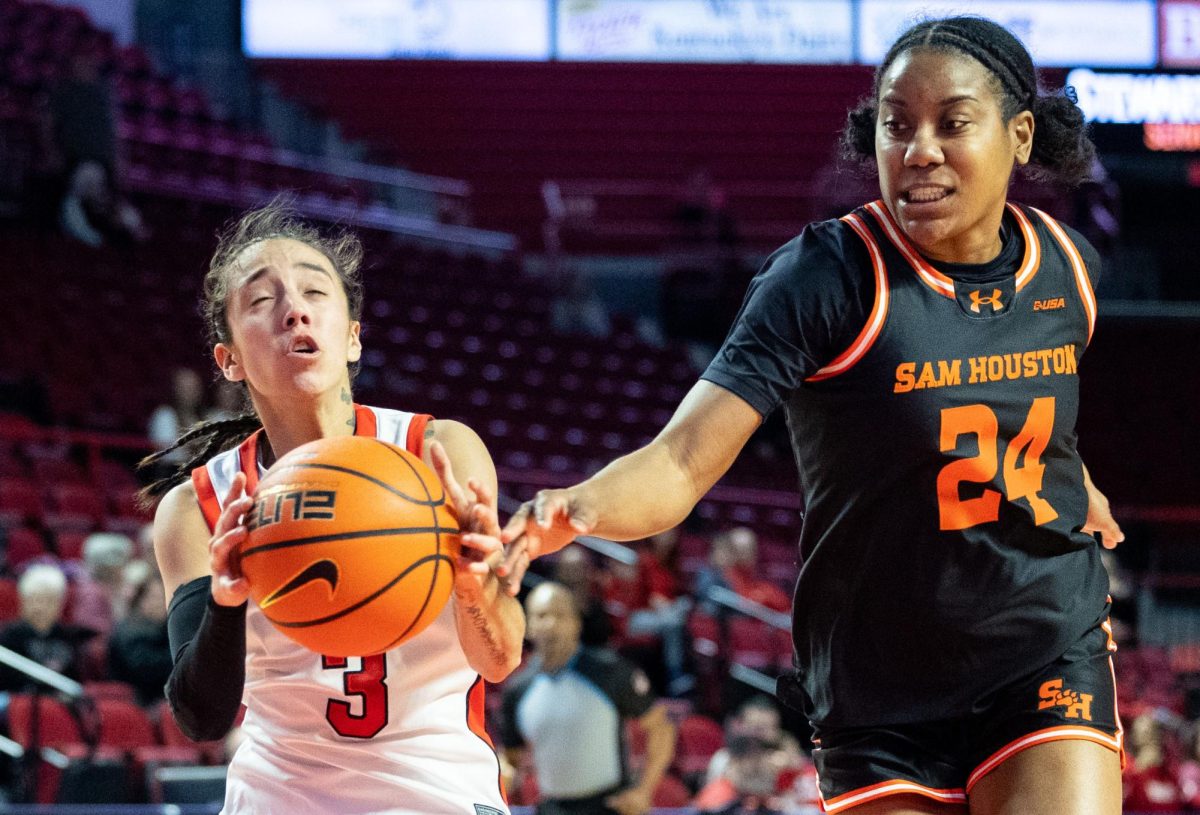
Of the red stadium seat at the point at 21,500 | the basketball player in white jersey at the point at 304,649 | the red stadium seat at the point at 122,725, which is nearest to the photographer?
the basketball player in white jersey at the point at 304,649

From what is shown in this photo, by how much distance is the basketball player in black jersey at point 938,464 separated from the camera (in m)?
2.81

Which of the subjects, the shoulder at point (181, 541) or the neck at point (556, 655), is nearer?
the shoulder at point (181, 541)

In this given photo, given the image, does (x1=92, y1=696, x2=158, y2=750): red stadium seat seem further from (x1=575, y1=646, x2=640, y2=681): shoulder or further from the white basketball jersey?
the white basketball jersey

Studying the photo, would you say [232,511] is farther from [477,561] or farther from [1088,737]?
[1088,737]

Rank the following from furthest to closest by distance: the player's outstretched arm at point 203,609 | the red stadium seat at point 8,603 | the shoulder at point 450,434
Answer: the red stadium seat at point 8,603, the shoulder at point 450,434, the player's outstretched arm at point 203,609

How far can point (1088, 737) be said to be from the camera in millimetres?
2797

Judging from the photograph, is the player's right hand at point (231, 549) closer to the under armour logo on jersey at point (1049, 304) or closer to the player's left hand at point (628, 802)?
the under armour logo on jersey at point (1049, 304)

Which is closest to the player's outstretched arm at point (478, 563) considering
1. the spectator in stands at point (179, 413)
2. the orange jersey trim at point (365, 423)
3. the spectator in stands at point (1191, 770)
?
the orange jersey trim at point (365, 423)

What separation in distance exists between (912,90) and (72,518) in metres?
8.12

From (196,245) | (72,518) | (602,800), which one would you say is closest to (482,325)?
(196,245)

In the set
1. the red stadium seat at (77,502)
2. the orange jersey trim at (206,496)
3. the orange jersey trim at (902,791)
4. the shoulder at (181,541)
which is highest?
the orange jersey trim at (206,496)

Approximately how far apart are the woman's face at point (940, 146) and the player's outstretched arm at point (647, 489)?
51 cm

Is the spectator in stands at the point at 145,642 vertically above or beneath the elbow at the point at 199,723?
beneath

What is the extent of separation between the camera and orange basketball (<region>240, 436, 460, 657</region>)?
253 centimetres
